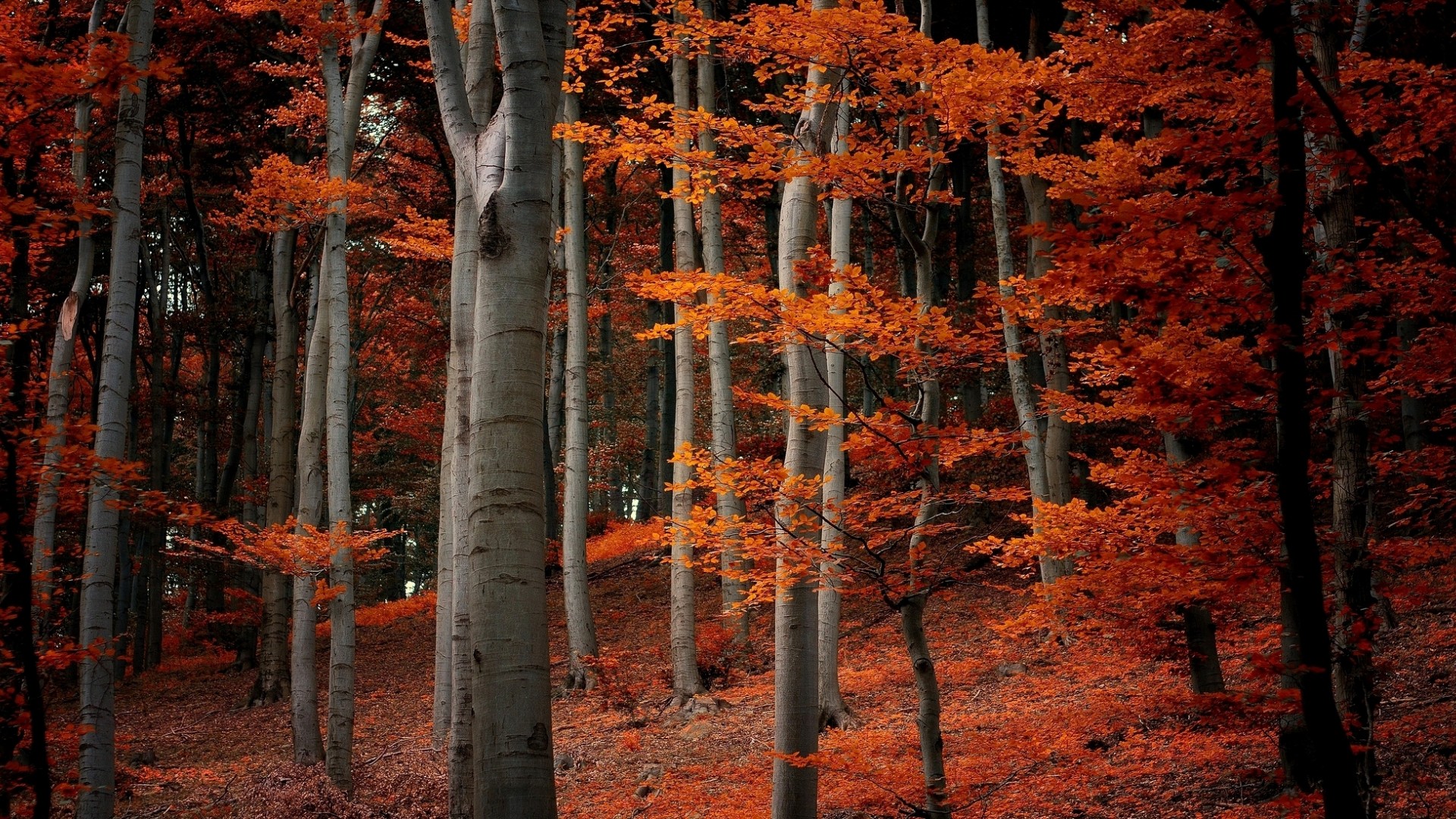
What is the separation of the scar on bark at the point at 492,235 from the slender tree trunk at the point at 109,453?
470 cm

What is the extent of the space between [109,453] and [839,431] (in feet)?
19.0

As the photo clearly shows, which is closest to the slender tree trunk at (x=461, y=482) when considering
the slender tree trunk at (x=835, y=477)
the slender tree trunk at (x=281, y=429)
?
the slender tree trunk at (x=835, y=477)

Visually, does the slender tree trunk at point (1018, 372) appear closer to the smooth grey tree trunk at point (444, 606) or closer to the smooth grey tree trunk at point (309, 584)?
the smooth grey tree trunk at point (444, 606)

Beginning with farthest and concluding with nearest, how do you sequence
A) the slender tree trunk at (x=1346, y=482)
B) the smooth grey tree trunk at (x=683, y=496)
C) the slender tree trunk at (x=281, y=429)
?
the slender tree trunk at (x=281, y=429), the smooth grey tree trunk at (x=683, y=496), the slender tree trunk at (x=1346, y=482)

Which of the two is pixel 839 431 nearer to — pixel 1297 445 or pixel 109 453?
pixel 1297 445

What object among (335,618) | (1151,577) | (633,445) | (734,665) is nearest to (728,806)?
(1151,577)

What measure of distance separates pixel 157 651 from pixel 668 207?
15.4m

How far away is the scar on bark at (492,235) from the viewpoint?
3838mm

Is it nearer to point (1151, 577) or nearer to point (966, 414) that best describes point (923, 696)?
point (1151, 577)

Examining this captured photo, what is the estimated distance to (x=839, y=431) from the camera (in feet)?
25.0

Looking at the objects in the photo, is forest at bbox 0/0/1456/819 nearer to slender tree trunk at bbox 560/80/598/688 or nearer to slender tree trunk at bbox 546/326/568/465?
slender tree trunk at bbox 560/80/598/688

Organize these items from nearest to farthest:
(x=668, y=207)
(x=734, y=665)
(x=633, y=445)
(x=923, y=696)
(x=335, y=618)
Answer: (x=923, y=696)
(x=335, y=618)
(x=734, y=665)
(x=668, y=207)
(x=633, y=445)

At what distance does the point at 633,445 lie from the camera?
97.9ft

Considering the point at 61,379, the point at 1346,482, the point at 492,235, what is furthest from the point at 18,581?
the point at 1346,482
